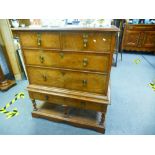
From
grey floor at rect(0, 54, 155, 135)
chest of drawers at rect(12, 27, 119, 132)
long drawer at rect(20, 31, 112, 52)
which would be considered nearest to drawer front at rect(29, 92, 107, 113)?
chest of drawers at rect(12, 27, 119, 132)

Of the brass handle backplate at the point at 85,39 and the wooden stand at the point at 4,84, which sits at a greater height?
the brass handle backplate at the point at 85,39

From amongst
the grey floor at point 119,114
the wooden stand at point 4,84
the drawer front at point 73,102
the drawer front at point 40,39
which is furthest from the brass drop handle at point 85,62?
the wooden stand at point 4,84

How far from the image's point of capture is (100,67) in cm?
133

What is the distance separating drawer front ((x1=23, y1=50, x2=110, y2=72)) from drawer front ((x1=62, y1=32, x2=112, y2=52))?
66 millimetres

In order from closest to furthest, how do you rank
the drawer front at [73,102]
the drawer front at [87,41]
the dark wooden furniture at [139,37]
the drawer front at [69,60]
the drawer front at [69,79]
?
the drawer front at [87,41] < the drawer front at [69,60] < the drawer front at [69,79] < the drawer front at [73,102] < the dark wooden furniture at [139,37]

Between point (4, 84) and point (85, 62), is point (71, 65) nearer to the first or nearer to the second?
point (85, 62)

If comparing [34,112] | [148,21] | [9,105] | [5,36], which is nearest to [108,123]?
[34,112]

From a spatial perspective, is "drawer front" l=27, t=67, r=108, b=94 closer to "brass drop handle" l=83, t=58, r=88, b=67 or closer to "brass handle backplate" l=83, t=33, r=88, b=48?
"brass drop handle" l=83, t=58, r=88, b=67

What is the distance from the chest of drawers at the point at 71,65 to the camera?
1.23 m

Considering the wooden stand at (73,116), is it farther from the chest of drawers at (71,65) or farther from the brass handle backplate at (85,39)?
the brass handle backplate at (85,39)

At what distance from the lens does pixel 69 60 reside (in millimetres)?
1393

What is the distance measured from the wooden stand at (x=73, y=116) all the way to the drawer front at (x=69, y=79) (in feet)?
1.47

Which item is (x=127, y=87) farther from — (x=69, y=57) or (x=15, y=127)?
(x=15, y=127)

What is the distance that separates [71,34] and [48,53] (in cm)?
35
